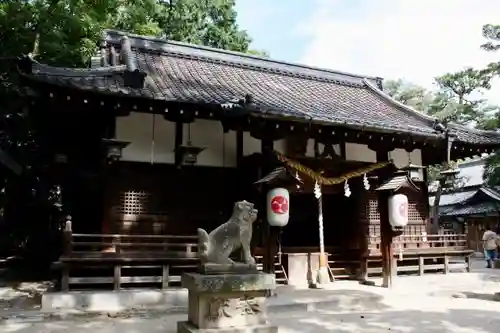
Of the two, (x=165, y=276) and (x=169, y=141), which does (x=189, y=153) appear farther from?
(x=165, y=276)

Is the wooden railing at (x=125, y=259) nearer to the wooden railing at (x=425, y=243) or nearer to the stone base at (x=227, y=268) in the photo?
the stone base at (x=227, y=268)

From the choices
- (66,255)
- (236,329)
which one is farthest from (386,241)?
(66,255)

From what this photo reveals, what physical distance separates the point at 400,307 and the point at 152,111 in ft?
21.8

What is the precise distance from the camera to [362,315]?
819 centimetres

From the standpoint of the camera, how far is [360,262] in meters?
12.4

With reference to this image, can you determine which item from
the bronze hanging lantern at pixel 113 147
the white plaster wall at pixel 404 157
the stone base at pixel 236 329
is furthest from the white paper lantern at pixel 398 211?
the bronze hanging lantern at pixel 113 147

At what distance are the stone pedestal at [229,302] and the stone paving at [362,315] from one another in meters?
0.89

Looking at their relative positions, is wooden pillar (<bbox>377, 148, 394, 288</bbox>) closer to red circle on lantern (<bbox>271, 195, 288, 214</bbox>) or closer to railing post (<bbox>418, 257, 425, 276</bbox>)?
railing post (<bbox>418, 257, 425, 276</bbox>)

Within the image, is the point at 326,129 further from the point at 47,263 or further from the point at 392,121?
the point at 47,263

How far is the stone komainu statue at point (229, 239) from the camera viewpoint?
6.26 m

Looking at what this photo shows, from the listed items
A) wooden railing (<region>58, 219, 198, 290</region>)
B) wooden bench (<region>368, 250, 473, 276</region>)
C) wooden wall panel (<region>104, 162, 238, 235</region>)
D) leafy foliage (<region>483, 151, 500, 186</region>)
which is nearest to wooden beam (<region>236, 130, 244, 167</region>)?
wooden wall panel (<region>104, 162, 238, 235</region>)

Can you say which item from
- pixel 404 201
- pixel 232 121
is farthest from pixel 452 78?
pixel 232 121

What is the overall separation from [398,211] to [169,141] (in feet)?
19.2

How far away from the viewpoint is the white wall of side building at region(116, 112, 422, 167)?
10.3 metres
